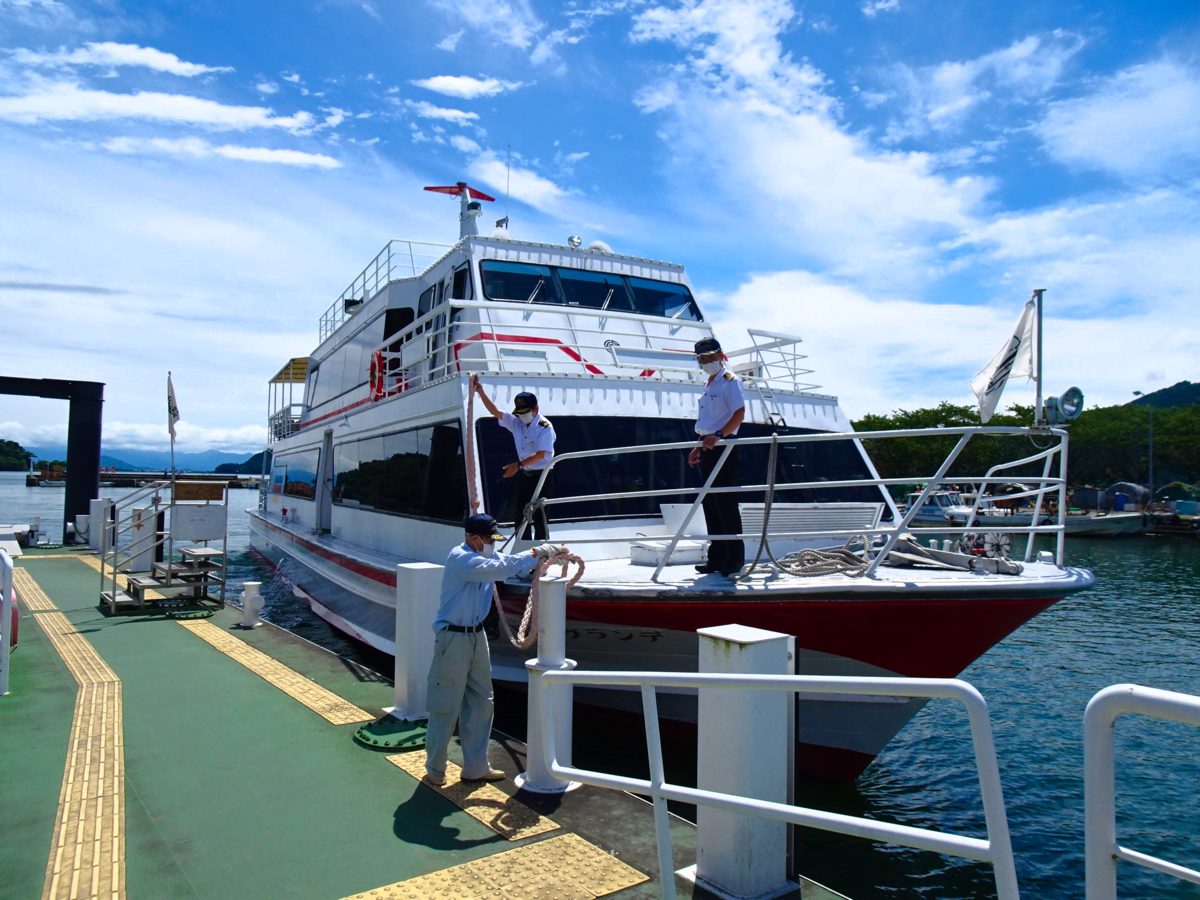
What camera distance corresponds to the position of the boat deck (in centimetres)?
359

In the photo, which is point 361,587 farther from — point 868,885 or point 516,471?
point 868,885

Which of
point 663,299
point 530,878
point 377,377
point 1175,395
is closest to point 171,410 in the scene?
point 377,377

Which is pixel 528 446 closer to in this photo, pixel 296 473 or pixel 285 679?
pixel 285 679

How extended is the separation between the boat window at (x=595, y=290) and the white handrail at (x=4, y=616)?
20.8ft

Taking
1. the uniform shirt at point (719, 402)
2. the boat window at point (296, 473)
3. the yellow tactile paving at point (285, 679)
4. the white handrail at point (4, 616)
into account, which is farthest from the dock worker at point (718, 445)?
the boat window at point (296, 473)

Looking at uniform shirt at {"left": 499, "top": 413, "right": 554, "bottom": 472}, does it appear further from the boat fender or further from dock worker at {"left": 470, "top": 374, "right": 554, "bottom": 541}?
the boat fender

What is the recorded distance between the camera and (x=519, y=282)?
10102 millimetres

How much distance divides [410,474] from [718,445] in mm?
4441

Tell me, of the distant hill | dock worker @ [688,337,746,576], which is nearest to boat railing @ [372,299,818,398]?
dock worker @ [688,337,746,576]

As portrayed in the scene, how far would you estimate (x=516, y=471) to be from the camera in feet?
23.2

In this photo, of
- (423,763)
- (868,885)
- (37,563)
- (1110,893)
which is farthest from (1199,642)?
(37,563)

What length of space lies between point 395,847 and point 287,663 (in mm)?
4283

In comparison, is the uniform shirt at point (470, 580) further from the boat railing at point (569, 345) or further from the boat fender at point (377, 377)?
the boat fender at point (377, 377)

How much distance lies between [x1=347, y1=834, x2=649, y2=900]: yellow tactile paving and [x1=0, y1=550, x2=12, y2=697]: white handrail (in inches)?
181
